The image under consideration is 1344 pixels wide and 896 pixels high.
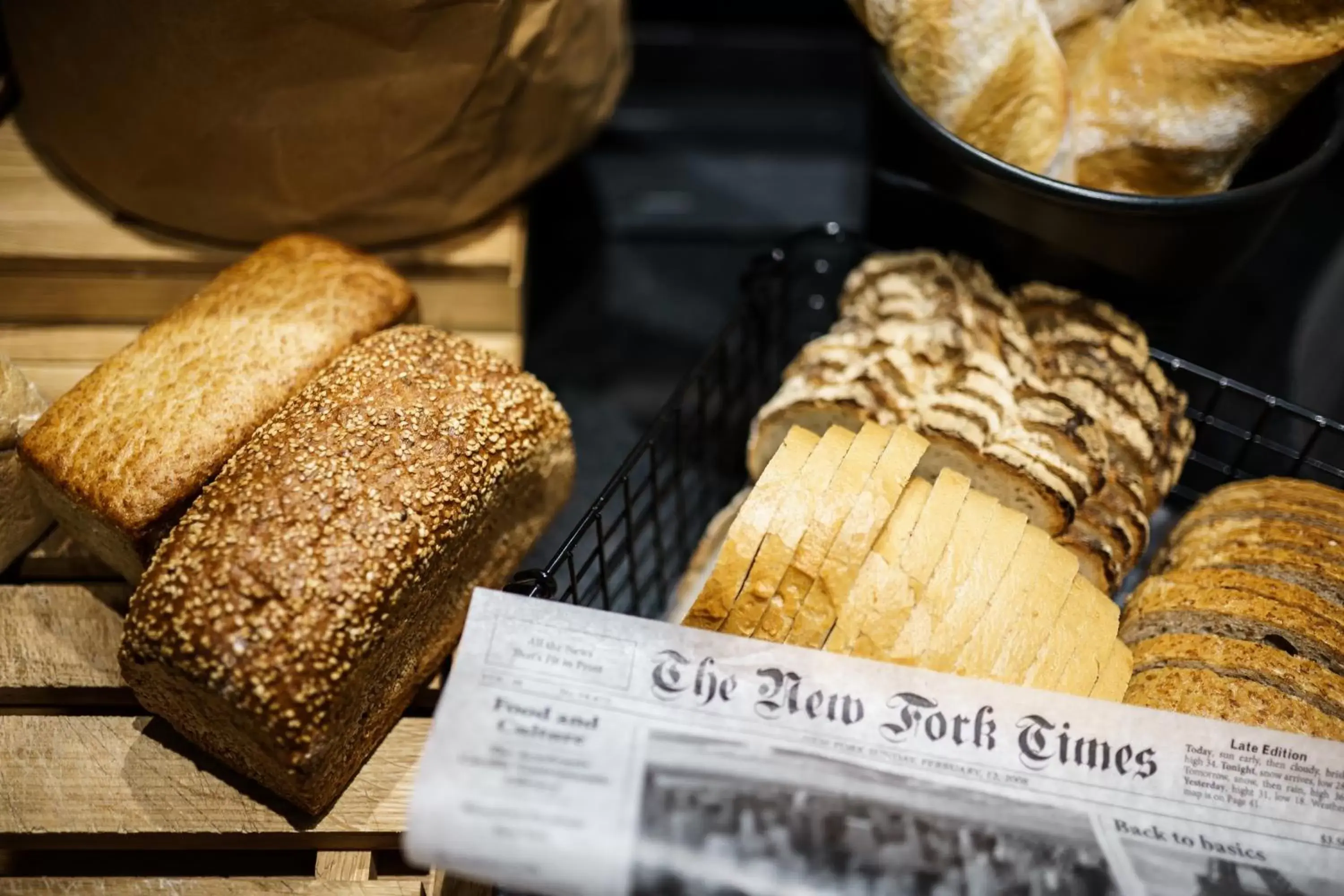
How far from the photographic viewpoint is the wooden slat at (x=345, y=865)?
1395 millimetres

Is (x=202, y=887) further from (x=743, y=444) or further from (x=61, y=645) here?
(x=743, y=444)

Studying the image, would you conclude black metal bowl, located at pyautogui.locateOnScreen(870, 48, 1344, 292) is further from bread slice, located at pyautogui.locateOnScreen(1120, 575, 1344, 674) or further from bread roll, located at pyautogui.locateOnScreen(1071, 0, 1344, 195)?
bread slice, located at pyautogui.locateOnScreen(1120, 575, 1344, 674)

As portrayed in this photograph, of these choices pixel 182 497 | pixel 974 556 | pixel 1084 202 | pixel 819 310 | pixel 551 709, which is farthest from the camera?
pixel 819 310

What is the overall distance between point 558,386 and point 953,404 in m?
0.99

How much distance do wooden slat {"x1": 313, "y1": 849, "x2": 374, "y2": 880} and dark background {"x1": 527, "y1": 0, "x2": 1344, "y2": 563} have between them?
0.64 meters

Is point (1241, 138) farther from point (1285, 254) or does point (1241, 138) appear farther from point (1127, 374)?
point (1285, 254)

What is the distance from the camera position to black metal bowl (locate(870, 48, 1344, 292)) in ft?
5.12

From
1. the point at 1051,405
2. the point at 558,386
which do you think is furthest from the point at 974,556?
the point at 558,386

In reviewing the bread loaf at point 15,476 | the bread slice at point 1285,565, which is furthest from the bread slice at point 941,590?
the bread loaf at point 15,476

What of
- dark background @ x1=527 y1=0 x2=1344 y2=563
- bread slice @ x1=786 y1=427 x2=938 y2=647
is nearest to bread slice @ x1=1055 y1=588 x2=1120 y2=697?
bread slice @ x1=786 y1=427 x2=938 y2=647

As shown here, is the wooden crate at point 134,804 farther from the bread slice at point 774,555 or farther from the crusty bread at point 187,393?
the bread slice at point 774,555

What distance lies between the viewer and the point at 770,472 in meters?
1.38

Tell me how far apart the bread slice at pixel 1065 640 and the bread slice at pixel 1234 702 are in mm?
90

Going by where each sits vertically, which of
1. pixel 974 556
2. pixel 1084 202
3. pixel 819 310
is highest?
pixel 1084 202
